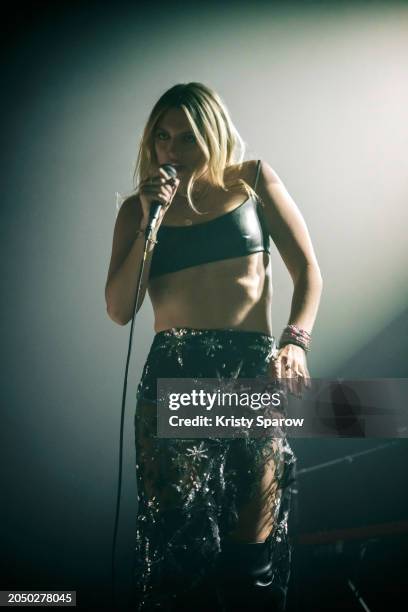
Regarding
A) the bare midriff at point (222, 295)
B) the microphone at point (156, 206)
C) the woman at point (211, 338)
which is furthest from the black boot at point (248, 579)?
the microphone at point (156, 206)

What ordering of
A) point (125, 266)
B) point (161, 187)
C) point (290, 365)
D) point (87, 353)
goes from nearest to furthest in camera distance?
point (161, 187) → point (290, 365) → point (125, 266) → point (87, 353)

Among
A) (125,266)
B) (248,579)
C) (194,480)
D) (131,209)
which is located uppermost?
(131,209)

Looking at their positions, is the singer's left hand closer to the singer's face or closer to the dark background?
the dark background

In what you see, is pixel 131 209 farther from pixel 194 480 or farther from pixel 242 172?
pixel 194 480

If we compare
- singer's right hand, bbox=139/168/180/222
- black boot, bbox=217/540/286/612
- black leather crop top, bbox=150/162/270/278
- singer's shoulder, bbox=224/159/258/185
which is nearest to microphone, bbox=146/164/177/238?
singer's right hand, bbox=139/168/180/222

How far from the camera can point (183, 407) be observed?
1.79m

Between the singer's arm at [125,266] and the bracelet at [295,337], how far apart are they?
0.45 m

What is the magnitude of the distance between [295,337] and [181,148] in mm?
680

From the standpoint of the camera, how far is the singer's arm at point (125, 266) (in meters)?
1.84

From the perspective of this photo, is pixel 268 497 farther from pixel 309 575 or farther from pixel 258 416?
pixel 309 575

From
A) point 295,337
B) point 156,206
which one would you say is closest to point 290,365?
point 295,337

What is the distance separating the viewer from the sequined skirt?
1628 mm

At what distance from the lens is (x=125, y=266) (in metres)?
1.86

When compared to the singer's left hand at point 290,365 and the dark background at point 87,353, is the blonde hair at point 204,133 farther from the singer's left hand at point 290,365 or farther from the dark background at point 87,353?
the singer's left hand at point 290,365
